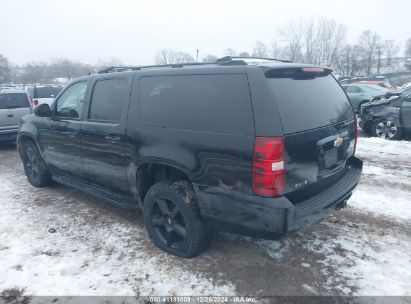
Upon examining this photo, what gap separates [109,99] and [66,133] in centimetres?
102

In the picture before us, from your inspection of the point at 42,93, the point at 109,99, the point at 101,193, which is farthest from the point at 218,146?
the point at 42,93

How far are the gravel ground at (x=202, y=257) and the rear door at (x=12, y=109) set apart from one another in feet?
15.2

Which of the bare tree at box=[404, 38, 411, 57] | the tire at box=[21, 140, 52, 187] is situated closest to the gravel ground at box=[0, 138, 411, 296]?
the tire at box=[21, 140, 52, 187]

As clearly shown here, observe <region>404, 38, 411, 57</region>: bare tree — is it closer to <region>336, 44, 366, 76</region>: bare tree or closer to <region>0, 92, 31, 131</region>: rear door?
<region>336, 44, 366, 76</region>: bare tree

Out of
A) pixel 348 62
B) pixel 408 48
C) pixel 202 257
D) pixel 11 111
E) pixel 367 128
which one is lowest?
pixel 202 257

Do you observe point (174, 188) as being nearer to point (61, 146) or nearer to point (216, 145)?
point (216, 145)

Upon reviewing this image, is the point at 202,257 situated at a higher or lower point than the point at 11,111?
lower

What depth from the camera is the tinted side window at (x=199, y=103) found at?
2703 mm

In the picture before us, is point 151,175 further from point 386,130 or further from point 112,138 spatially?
point 386,130

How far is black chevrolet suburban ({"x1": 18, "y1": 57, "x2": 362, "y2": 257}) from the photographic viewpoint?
8.60 ft

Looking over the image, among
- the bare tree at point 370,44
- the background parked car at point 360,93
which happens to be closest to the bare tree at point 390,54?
the bare tree at point 370,44

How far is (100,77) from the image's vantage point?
4.18m

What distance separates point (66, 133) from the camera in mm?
4512

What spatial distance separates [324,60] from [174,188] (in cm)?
6382
